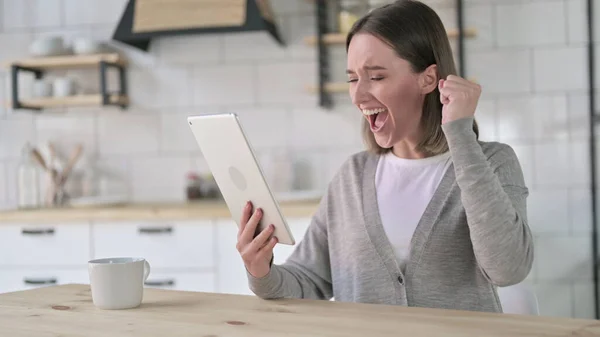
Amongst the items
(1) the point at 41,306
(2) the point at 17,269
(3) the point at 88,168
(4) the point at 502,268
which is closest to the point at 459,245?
(4) the point at 502,268

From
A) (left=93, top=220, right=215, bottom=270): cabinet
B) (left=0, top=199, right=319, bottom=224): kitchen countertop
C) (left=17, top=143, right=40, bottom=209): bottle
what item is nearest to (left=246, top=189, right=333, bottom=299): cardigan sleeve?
(left=0, top=199, right=319, bottom=224): kitchen countertop

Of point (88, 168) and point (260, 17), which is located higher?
point (260, 17)

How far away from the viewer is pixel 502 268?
1.34 metres

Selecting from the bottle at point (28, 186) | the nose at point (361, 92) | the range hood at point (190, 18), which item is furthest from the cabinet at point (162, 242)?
the nose at point (361, 92)

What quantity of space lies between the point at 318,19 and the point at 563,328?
254cm

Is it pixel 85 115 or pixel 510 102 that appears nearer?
pixel 510 102

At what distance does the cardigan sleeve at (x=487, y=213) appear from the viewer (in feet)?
4.18

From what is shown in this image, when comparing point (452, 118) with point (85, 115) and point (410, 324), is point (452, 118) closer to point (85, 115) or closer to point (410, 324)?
point (410, 324)

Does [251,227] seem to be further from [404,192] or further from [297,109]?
[297,109]

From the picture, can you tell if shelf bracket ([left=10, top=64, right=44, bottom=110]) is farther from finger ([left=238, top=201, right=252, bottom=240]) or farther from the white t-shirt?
finger ([left=238, top=201, right=252, bottom=240])

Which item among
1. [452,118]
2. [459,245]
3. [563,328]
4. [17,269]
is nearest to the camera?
[563,328]

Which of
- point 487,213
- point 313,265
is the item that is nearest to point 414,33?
point 487,213

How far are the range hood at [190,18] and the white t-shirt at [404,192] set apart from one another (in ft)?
5.71

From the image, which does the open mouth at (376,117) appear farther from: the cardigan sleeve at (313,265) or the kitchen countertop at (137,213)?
the kitchen countertop at (137,213)
